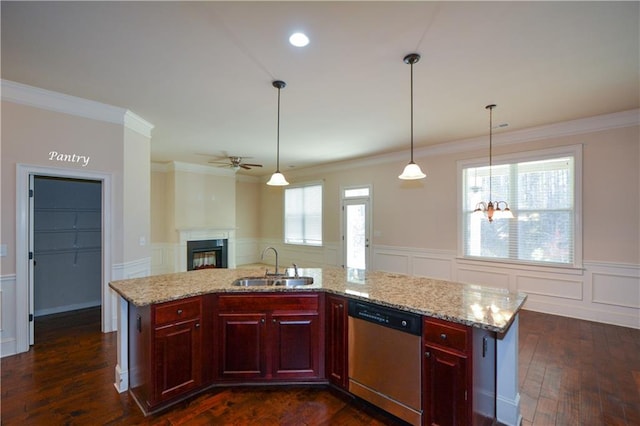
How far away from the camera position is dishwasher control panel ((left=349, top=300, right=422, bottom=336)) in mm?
2027

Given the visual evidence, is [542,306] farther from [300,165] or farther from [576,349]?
[300,165]

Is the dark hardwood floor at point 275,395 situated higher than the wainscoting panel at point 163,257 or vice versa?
the wainscoting panel at point 163,257

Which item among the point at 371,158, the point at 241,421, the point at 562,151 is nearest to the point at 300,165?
the point at 371,158


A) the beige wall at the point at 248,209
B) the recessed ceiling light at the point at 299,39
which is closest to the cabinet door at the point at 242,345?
the recessed ceiling light at the point at 299,39

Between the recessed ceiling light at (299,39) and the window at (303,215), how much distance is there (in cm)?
557

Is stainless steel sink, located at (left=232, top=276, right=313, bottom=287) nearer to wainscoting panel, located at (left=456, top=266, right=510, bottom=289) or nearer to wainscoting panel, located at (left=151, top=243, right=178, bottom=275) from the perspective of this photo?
wainscoting panel, located at (left=456, top=266, right=510, bottom=289)

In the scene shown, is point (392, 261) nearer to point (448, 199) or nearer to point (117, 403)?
point (448, 199)

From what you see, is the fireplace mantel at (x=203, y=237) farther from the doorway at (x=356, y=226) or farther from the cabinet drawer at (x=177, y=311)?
the cabinet drawer at (x=177, y=311)

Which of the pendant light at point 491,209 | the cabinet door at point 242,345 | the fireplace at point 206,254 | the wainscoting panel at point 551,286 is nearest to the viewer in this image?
the cabinet door at point 242,345

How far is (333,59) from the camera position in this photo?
270 cm

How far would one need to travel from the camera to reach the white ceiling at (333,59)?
2092 mm

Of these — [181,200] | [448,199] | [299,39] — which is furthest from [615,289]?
[181,200]

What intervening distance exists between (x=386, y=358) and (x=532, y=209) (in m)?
3.95

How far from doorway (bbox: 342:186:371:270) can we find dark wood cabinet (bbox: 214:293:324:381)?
4431mm
